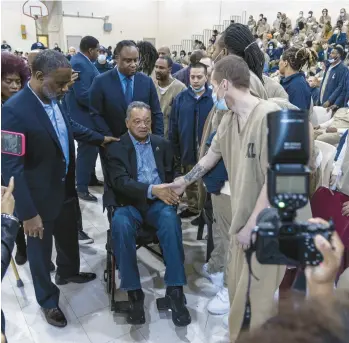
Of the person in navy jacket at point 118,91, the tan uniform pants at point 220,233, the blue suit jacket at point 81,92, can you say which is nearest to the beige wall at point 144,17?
the blue suit jacket at point 81,92

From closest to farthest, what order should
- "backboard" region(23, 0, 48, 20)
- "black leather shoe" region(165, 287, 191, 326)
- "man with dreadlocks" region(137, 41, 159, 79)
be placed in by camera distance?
1. "black leather shoe" region(165, 287, 191, 326)
2. "man with dreadlocks" region(137, 41, 159, 79)
3. "backboard" region(23, 0, 48, 20)

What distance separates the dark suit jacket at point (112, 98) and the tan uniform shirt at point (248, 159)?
4.05 ft

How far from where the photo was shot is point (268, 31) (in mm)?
12016

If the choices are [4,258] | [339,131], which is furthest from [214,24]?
[4,258]

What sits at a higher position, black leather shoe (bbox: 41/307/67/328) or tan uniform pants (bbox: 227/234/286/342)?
tan uniform pants (bbox: 227/234/286/342)

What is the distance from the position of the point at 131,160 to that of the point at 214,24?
13.5m

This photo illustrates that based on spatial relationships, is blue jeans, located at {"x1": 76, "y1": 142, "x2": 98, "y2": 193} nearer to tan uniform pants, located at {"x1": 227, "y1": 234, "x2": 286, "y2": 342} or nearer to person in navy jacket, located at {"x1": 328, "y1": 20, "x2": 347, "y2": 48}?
tan uniform pants, located at {"x1": 227, "y1": 234, "x2": 286, "y2": 342}

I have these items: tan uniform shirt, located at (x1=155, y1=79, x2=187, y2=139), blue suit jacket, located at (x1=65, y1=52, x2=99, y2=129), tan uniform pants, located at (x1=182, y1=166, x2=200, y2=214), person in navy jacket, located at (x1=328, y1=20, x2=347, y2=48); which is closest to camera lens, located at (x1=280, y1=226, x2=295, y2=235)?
tan uniform pants, located at (x1=182, y1=166, x2=200, y2=214)

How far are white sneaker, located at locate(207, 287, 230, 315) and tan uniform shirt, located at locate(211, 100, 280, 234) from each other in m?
0.75

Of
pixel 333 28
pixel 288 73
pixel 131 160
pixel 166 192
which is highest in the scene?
pixel 333 28

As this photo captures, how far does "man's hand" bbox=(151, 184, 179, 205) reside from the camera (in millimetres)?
2193

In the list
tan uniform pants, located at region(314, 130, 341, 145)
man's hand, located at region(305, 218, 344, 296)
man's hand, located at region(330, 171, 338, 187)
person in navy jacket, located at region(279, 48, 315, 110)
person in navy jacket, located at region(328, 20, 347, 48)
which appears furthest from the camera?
person in navy jacket, located at region(328, 20, 347, 48)

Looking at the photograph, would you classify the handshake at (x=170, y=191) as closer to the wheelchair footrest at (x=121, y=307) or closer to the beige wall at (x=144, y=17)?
the wheelchair footrest at (x=121, y=307)

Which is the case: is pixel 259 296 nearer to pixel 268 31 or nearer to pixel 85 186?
pixel 85 186
